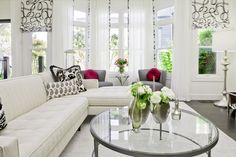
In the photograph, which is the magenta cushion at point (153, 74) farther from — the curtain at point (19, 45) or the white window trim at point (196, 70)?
the curtain at point (19, 45)

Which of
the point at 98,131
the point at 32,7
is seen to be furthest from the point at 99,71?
the point at 98,131

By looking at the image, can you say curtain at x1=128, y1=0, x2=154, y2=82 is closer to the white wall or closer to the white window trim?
the white window trim

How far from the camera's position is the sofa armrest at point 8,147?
1.11 metres

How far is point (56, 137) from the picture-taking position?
1844mm

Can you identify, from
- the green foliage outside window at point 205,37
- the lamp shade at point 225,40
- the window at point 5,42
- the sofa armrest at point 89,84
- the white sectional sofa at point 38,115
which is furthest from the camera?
the window at point 5,42

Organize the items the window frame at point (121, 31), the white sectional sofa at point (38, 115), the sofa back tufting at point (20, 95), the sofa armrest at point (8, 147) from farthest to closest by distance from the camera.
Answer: the window frame at point (121, 31), the sofa back tufting at point (20, 95), the white sectional sofa at point (38, 115), the sofa armrest at point (8, 147)

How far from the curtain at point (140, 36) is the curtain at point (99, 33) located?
72cm

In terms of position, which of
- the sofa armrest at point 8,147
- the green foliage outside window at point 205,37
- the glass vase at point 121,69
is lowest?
the sofa armrest at point 8,147

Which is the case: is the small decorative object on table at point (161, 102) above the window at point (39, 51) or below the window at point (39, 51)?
below

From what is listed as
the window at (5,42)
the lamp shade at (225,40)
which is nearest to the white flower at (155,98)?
the lamp shade at (225,40)

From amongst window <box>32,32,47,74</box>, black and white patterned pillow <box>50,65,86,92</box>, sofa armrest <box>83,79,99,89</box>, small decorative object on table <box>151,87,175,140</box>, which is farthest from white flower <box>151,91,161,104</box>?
window <box>32,32,47,74</box>

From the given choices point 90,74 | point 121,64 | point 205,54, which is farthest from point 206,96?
point 90,74

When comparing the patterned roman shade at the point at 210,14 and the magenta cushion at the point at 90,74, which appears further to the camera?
the magenta cushion at the point at 90,74

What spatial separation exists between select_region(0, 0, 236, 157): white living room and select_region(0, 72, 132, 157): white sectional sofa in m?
0.02
